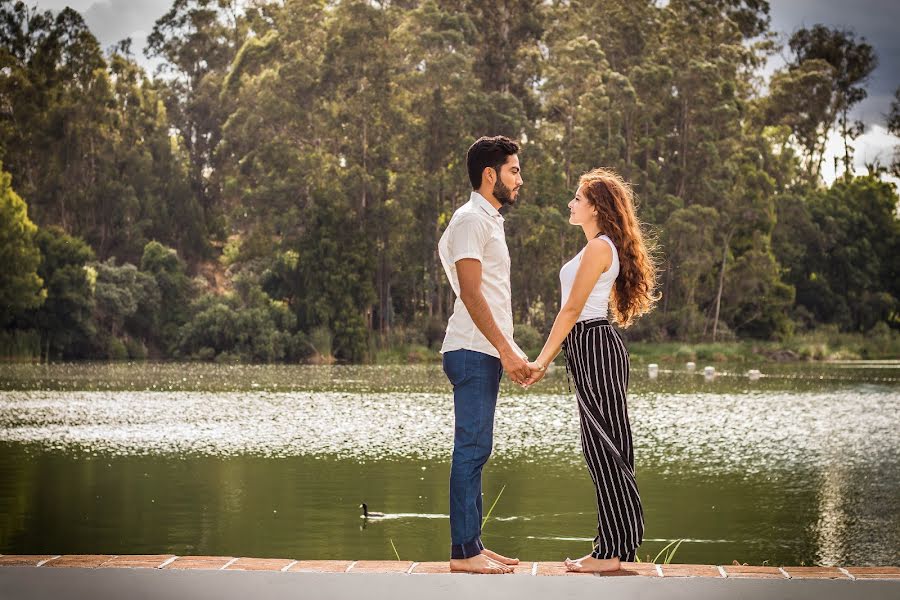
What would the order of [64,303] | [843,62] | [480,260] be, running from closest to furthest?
[480,260] → [64,303] → [843,62]

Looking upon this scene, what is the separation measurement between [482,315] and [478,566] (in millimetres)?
890

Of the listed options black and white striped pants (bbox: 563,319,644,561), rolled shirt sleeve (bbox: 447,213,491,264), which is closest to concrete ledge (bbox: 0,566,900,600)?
black and white striped pants (bbox: 563,319,644,561)

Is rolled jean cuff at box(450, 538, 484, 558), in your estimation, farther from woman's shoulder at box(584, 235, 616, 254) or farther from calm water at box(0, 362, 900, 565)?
calm water at box(0, 362, 900, 565)

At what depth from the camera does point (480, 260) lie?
471cm

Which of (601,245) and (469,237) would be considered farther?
(601,245)

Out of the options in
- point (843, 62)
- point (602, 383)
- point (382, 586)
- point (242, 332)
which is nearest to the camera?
point (382, 586)

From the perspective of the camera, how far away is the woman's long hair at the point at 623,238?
16.4 feet

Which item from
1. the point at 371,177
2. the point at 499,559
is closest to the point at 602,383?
the point at 499,559

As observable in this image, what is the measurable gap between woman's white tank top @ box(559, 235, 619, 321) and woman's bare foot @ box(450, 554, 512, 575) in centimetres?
95

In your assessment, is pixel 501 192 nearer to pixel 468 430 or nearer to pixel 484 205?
pixel 484 205

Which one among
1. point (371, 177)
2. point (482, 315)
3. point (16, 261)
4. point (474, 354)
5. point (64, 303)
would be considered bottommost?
point (474, 354)

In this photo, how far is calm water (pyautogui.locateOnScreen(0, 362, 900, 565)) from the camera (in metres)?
9.78

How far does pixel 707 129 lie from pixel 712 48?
15.0 feet

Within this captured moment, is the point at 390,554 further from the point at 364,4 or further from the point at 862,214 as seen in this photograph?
the point at 862,214
